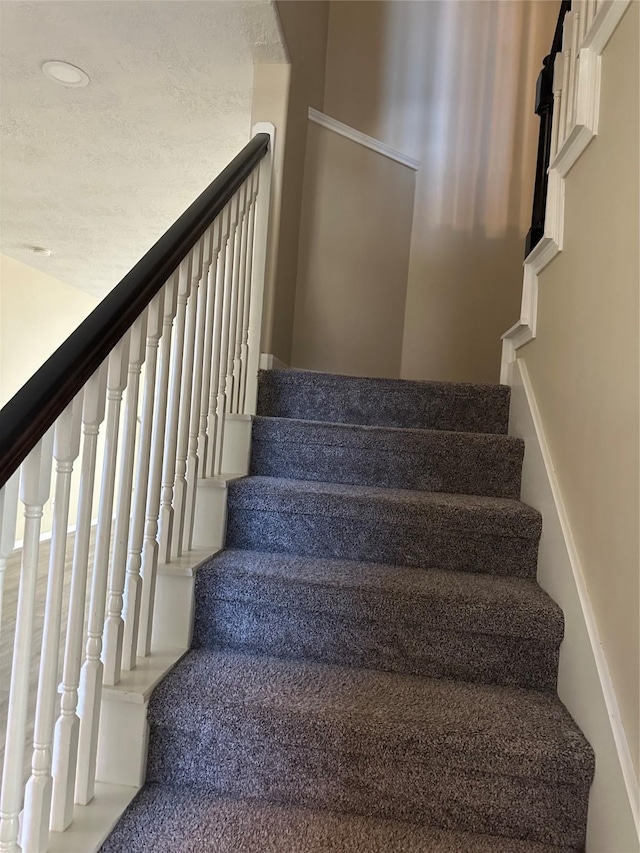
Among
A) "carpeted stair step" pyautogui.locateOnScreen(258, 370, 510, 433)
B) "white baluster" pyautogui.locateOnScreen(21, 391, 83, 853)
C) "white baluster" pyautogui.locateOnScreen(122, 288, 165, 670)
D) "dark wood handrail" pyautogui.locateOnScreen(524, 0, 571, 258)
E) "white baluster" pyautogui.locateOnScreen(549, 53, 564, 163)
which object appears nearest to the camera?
"white baluster" pyautogui.locateOnScreen(21, 391, 83, 853)

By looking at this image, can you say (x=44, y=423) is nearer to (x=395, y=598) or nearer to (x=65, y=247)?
(x=395, y=598)

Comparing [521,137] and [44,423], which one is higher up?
[521,137]

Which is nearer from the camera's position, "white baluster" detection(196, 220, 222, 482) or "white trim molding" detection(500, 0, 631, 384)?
"white trim molding" detection(500, 0, 631, 384)

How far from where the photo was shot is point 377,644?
1345mm

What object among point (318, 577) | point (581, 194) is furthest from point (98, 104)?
point (318, 577)

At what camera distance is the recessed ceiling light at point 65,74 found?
7.17 feet

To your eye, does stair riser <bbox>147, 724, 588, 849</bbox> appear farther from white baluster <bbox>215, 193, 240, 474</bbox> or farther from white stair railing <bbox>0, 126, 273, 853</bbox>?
white baluster <bbox>215, 193, 240, 474</bbox>

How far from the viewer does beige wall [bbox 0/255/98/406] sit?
546cm

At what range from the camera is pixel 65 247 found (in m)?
4.74

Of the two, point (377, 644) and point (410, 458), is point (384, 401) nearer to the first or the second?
point (410, 458)

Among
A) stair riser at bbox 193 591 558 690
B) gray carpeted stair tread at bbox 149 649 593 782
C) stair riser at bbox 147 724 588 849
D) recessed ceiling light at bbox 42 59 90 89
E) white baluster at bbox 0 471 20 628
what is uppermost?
recessed ceiling light at bbox 42 59 90 89

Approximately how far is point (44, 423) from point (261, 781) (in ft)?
2.73

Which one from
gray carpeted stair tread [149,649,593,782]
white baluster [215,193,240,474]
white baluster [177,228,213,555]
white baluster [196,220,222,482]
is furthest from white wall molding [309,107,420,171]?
gray carpeted stair tread [149,649,593,782]

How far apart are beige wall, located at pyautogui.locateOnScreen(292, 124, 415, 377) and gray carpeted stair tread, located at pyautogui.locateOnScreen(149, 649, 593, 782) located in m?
1.82
